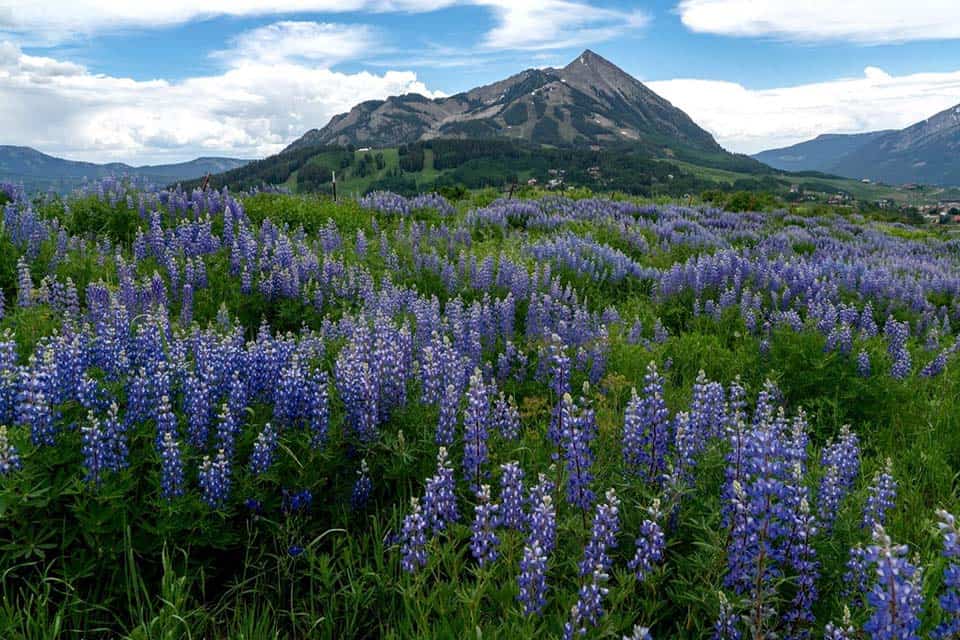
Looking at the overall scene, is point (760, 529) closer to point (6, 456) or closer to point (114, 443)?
point (114, 443)

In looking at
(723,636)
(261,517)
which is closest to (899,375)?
(723,636)

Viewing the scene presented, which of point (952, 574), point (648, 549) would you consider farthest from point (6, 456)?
point (952, 574)

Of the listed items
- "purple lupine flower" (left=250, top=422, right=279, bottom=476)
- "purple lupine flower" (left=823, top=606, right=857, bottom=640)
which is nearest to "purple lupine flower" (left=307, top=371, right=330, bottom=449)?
"purple lupine flower" (left=250, top=422, right=279, bottom=476)

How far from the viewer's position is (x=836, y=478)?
392 cm

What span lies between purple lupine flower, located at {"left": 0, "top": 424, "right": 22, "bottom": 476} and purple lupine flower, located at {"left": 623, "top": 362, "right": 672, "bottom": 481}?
3.49m

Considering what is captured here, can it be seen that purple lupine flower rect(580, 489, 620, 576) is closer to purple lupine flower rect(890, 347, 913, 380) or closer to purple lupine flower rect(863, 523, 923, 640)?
purple lupine flower rect(863, 523, 923, 640)

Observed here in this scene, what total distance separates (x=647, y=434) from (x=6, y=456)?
12.2 ft

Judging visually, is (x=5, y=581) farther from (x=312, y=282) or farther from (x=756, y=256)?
(x=756, y=256)

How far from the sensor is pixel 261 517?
409cm

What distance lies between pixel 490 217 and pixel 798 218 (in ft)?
44.5

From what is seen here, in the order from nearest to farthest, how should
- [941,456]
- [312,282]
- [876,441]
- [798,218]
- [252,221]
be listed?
[941,456] → [876,441] → [312,282] → [252,221] → [798,218]

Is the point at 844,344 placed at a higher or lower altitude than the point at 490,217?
lower

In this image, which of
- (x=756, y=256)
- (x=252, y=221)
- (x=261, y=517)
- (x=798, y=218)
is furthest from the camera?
(x=798, y=218)

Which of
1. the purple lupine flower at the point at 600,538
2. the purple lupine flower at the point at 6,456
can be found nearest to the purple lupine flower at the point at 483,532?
→ the purple lupine flower at the point at 600,538
